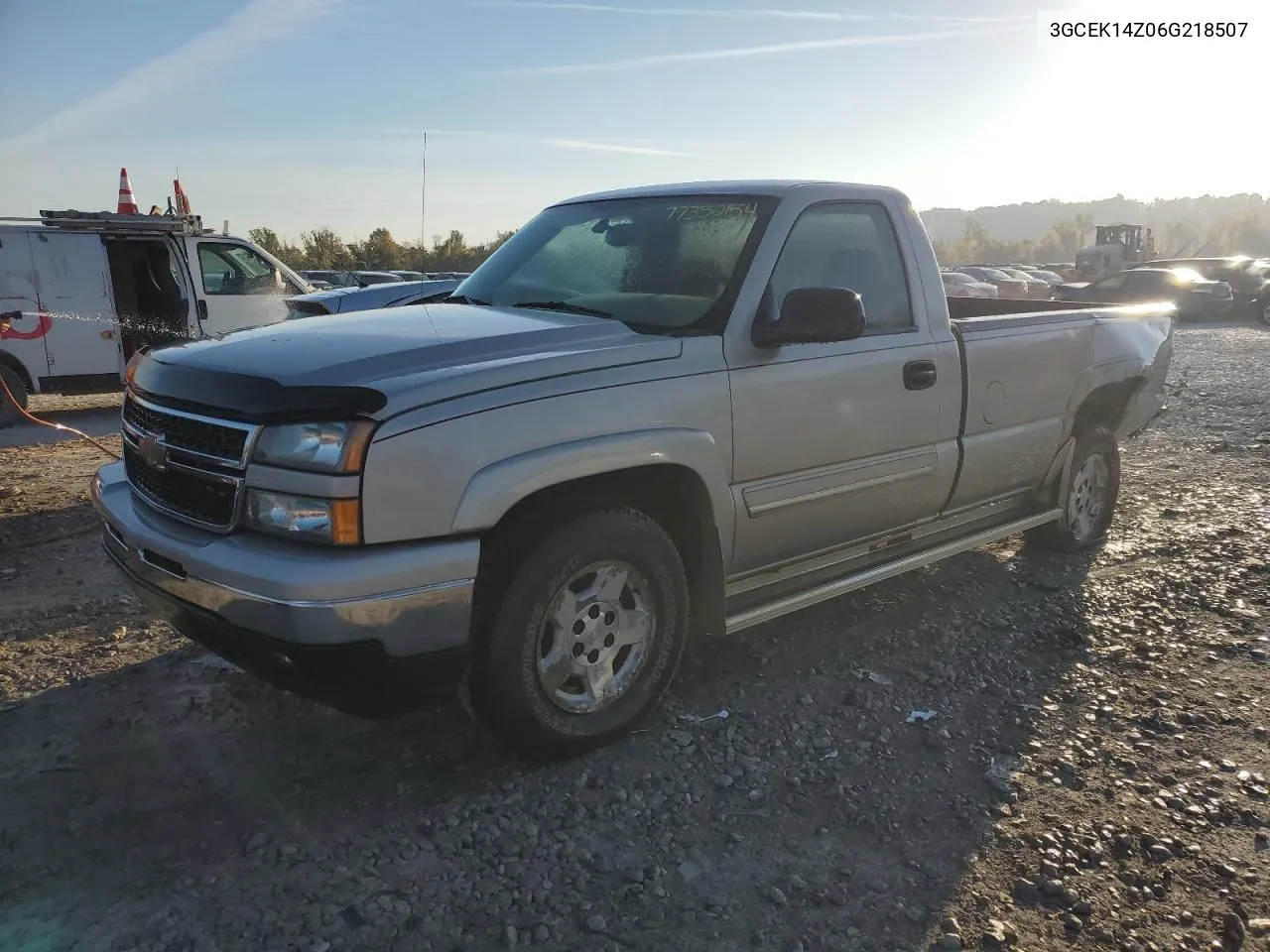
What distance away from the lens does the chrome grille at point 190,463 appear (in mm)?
2787

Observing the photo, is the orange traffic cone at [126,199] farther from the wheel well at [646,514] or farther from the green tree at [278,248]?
the green tree at [278,248]

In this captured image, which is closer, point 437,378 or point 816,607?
point 437,378

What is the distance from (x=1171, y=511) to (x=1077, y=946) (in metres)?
4.89

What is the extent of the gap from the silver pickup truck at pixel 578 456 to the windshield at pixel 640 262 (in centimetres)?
1

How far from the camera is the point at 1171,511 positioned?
6504 mm

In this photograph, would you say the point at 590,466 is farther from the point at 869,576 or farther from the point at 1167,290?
the point at 1167,290

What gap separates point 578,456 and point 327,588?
0.83 metres

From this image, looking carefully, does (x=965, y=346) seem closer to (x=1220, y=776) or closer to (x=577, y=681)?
(x=1220, y=776)

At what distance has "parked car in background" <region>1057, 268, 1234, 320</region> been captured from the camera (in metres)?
22.9

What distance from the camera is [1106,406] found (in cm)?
566

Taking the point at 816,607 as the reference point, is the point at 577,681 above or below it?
above

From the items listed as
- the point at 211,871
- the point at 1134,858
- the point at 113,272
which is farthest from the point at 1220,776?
the point at 113,272

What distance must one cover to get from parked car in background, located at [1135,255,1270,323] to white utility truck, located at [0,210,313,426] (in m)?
23.1

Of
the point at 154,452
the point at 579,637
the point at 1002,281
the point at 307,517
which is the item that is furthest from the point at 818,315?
the point at 1002,281
